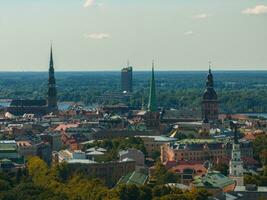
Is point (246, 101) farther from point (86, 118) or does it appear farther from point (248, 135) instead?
point (248, 135)

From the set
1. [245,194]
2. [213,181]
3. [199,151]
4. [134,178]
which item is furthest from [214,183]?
[199,151]

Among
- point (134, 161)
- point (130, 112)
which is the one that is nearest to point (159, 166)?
point (134, 161)

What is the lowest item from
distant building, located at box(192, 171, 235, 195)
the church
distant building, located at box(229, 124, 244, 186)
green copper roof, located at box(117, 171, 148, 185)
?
the church

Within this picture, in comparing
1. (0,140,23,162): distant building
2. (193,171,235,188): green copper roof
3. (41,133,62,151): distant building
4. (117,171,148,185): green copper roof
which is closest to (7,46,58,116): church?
(41,133,62,151): distant building

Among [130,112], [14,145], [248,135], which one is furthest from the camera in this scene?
[130,112]

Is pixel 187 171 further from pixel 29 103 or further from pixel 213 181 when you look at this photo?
pixel 29 103

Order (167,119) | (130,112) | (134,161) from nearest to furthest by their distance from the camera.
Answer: (134,161), (167,119), (130,112)
